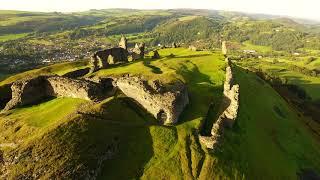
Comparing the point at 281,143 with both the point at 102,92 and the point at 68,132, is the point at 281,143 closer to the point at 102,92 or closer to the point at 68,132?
the point at 102,92

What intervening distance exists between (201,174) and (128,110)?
11222mm

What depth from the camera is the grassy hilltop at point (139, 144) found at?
33750 millimetres

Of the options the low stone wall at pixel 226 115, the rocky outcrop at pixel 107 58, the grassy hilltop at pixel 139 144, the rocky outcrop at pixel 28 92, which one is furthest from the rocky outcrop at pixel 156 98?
the rocky outcrop at pixel 107 58

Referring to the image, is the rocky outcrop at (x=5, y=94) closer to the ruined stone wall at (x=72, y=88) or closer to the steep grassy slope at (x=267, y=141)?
the ruined stone wall at (x=72, y=88)

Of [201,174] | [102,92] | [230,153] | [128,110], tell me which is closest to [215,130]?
[230,153]

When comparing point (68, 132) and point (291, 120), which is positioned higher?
point (68, 132)

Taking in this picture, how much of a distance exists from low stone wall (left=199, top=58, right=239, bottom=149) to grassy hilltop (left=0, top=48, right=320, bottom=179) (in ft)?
3.13

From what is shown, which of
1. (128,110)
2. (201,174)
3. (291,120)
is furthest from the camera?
(291,120)

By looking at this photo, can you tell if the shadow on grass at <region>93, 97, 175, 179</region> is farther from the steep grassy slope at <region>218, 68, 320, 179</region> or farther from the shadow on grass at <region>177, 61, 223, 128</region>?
the steep grassy slope at <region>218, 68, 320, 179</region>

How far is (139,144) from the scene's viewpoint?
3894cm

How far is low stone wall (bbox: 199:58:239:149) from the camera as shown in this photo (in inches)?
1639

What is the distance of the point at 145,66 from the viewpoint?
7494 cm

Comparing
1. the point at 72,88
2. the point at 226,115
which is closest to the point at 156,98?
the point at 72,88

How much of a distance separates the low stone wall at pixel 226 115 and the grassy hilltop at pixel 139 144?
95 cm
